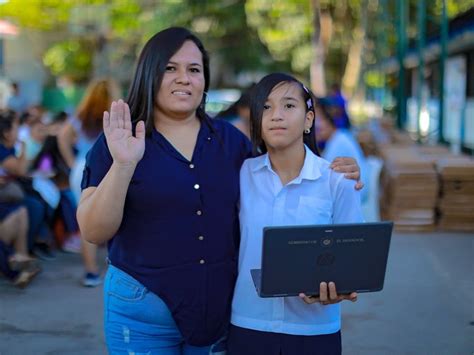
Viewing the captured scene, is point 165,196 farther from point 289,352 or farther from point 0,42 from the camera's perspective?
point 0,42

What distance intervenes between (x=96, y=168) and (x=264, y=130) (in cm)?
62

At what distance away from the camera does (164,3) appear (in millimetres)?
34875

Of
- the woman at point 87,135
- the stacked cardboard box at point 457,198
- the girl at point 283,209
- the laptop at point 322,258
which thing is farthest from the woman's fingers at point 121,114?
the stacked cardboard box at point 457,198

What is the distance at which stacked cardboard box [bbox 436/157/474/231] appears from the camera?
8180 millimetres

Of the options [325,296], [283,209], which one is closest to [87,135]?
[283,209]

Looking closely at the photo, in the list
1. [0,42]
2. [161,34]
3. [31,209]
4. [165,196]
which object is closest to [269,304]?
[165,196]

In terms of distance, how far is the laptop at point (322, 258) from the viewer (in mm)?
2195

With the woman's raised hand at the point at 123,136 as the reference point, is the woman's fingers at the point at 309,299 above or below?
below

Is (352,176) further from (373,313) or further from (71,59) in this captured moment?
(71,59)

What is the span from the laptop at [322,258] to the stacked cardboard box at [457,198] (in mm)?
6199

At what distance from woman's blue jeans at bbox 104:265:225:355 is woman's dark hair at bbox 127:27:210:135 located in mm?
556

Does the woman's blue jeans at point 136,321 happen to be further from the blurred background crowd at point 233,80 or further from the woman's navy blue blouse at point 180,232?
the blurred background crowd at point 233,80

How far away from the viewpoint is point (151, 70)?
249 centimetres

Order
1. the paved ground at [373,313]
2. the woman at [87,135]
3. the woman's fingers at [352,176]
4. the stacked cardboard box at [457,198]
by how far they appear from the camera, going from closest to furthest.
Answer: the woman's fingers at [352,176] < the paved ground at [373,313] < the woman at [87,135] < the stacked cardboard box at [457,198]
